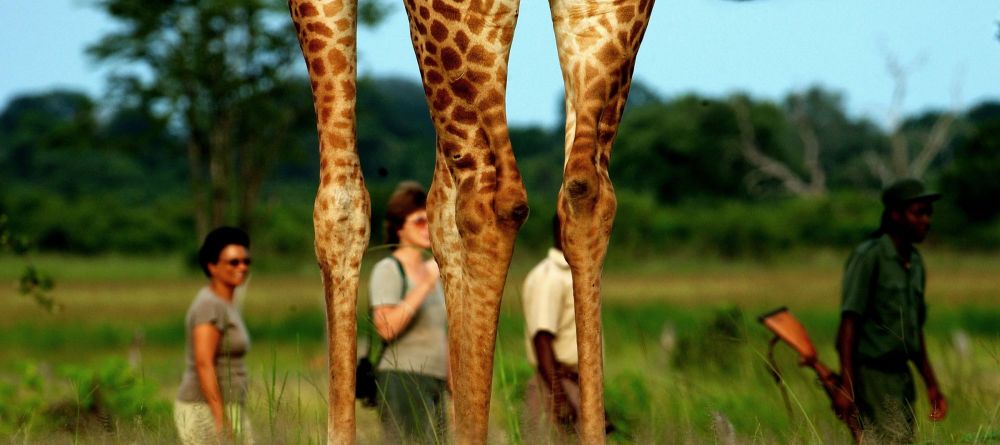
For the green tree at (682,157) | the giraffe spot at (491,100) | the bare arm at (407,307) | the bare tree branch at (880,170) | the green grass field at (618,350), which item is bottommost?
the green grass field at (618,350)

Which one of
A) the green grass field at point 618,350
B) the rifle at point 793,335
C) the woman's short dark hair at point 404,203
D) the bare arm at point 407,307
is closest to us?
the green grass field at point 618,350

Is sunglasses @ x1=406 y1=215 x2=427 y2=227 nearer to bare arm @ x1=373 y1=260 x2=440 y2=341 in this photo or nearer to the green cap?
bare arm @ x1=373 y1=260 x2=440 y2=341

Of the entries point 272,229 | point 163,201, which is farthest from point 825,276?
point 163,201

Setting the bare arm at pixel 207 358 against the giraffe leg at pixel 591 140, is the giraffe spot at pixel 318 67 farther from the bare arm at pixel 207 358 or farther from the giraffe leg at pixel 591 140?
the bare arm at pixel 207 358

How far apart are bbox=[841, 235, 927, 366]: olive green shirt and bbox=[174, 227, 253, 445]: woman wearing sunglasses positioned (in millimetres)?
2892

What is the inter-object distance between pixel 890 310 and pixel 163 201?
49.3 metres

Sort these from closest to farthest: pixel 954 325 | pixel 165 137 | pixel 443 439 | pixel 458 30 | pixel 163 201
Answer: pixel 458 30 → pixel 443 439 → pixel 954 325 → pixel 165 137 → pixel 163 201

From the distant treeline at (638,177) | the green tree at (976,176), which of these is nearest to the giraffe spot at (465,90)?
the distant treeline at (638,177)

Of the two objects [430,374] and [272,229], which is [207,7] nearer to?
[272,229]

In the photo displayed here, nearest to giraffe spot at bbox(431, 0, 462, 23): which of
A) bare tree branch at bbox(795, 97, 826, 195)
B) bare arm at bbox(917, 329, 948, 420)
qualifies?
bare arm at bbox(917, 329, 948, 420)

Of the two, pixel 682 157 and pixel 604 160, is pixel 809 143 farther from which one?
pixel 604 160

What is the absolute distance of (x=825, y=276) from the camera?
3931 centimetres

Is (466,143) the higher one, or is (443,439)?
(466,143)

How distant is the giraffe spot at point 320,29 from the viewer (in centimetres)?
461
